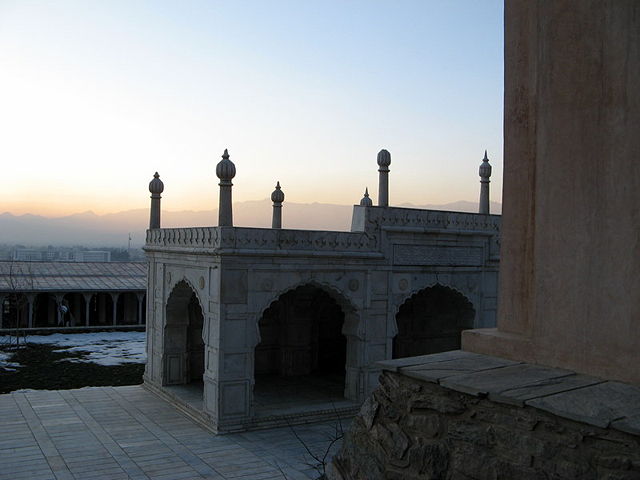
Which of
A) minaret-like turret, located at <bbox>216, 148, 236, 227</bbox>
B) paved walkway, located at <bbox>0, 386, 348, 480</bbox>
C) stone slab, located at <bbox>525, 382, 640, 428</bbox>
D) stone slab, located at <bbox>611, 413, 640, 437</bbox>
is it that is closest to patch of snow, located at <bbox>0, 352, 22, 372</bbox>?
paved walkway, located at <bbox>0, 386, 348, 480</bbox>

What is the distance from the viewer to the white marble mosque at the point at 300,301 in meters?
11.9

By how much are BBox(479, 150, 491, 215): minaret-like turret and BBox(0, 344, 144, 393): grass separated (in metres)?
10.5

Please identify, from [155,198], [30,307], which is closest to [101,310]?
[30,307]

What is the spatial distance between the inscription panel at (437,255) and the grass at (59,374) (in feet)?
27.8

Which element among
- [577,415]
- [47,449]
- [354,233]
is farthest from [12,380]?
[577,415]

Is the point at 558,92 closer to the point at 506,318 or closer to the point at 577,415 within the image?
the point at 506,318

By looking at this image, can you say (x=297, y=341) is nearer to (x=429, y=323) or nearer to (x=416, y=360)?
(x=429, y=323)

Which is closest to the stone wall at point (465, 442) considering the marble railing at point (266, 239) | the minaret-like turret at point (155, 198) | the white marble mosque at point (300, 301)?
the marble railing at point (266, 239)

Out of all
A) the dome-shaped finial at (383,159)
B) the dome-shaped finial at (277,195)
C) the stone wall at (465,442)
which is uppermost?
the dome-shaped finial at (383,159)

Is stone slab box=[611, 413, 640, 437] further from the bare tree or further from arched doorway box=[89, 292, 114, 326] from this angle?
arched doorway box=[89, 292, 114, 326]

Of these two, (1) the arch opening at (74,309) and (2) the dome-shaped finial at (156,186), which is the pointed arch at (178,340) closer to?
(2) the dome-shaped finial at (156,186)

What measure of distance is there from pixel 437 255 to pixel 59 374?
11.4 meters

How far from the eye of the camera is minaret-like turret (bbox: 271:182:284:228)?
664 inches

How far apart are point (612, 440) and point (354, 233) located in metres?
10.7
